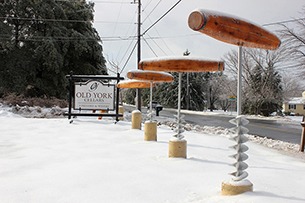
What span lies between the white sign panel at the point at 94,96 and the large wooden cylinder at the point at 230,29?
757cm

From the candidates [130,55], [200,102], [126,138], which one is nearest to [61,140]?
[126,138]

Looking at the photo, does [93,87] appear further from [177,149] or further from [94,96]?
[177,149]

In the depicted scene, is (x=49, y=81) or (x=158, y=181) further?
(x=49, y=81)

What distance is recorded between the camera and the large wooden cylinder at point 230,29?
2.34m

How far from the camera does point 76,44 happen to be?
20.5 meters

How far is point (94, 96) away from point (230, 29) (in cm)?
798

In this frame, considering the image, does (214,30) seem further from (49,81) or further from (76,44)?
(49,81)

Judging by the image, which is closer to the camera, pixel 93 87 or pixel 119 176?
pixel 119 176

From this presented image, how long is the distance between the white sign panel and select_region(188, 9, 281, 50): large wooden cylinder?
7.57m

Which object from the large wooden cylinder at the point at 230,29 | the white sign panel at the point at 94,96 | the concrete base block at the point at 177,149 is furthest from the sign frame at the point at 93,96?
the large wooden cylinder at the point at 230,29

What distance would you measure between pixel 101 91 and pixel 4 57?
53.3 feet

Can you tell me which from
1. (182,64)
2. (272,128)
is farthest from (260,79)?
(182,64)

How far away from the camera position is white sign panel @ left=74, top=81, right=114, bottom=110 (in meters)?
9.55

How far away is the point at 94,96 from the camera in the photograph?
9656 millimetres
